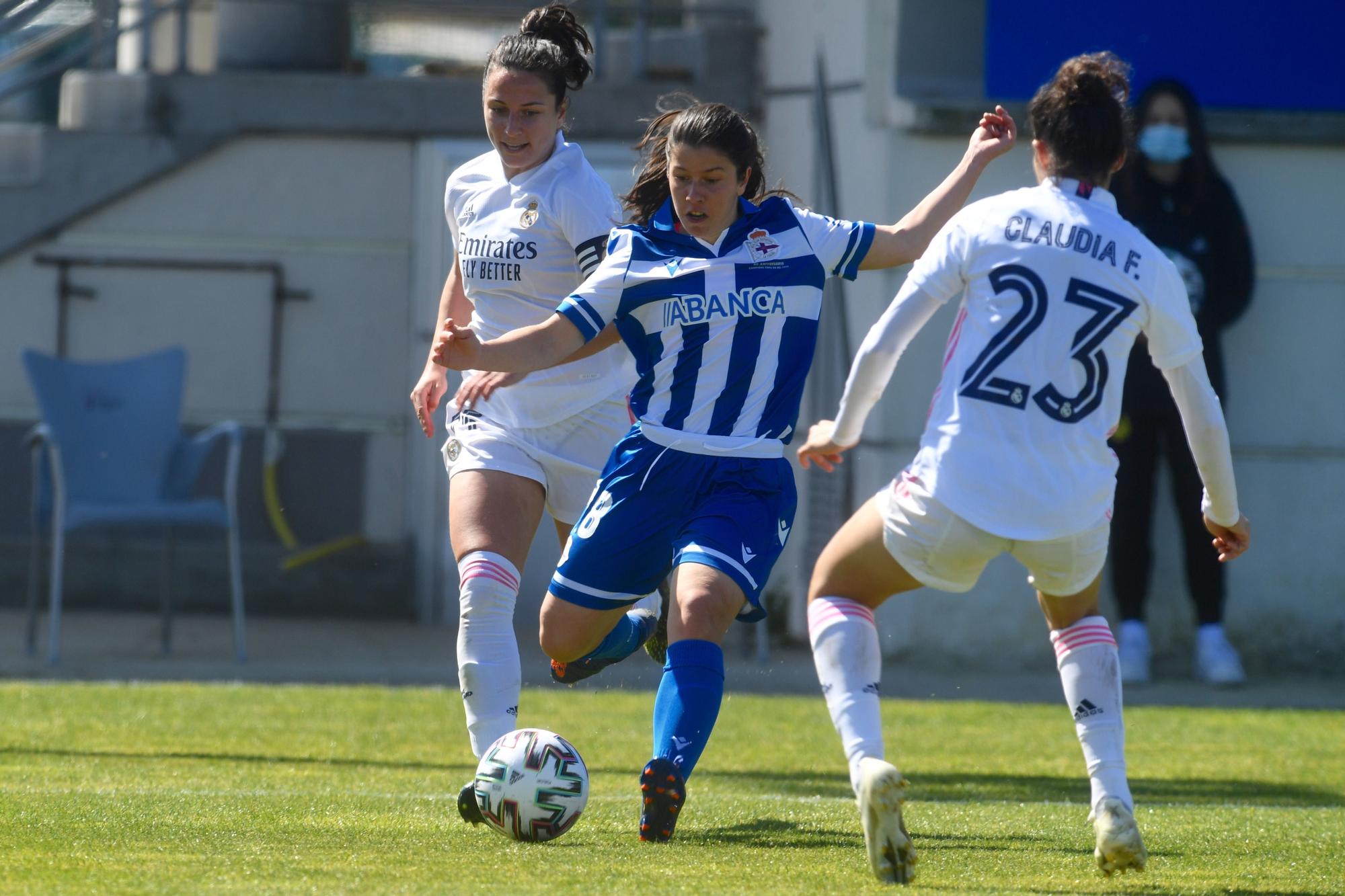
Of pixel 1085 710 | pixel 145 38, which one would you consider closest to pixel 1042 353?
pixel 1085 710

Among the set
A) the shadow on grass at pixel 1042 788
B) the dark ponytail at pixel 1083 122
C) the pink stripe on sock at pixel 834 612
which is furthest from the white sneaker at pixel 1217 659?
the dark ponytail at pixel 1083 122

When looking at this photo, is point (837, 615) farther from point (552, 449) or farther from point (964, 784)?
point (964, 784)

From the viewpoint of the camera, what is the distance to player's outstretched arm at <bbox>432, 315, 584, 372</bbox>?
4.42m

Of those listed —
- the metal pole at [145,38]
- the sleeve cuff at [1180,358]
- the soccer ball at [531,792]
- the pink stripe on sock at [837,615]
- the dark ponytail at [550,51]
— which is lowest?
the soccer ball at [531,792]

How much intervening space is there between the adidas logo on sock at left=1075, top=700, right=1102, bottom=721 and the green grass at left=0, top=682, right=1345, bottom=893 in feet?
1.17

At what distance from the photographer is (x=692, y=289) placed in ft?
15.0

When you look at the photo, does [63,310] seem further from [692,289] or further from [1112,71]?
[1112,71]

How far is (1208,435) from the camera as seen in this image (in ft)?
13.4

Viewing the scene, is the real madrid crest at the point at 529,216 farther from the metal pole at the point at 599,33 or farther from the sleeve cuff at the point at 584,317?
the metal pole at the point at 599,33

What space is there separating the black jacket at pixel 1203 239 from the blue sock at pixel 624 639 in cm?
425

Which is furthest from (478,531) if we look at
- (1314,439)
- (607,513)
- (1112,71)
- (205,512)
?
(1314,439)

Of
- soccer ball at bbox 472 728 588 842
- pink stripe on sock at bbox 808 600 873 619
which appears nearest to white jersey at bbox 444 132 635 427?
soccer ball at bbox 472 728 588 842

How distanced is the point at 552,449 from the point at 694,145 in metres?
1.15

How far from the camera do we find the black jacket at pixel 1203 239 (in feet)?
30.2
